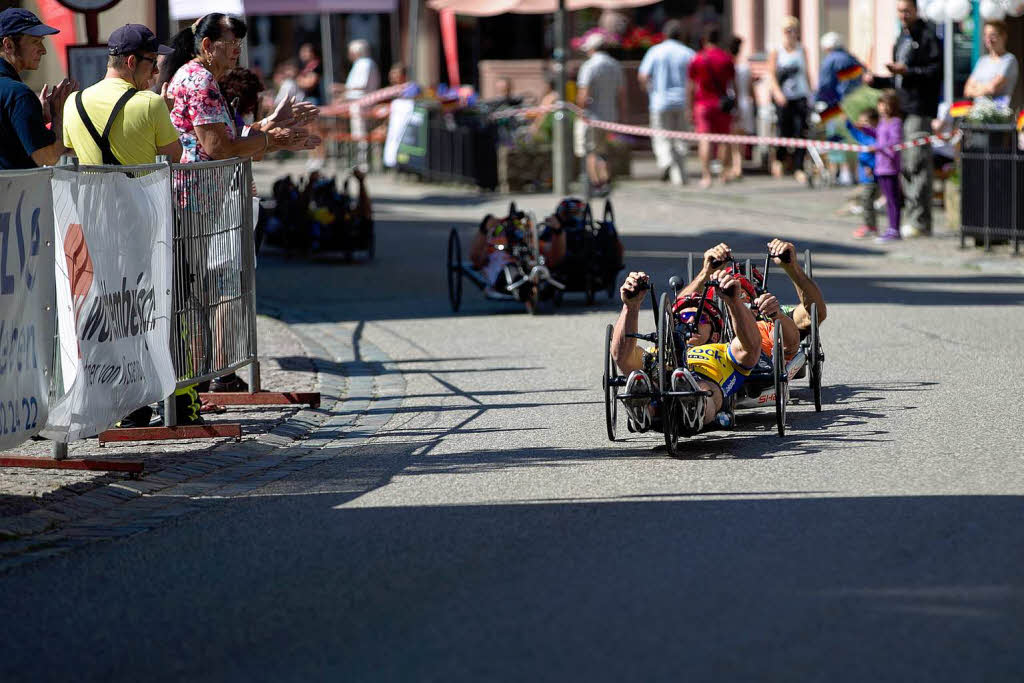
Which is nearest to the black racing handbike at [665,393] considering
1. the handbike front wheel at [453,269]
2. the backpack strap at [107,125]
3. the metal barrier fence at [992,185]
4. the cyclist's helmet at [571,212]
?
the backpack strap at [107,125]

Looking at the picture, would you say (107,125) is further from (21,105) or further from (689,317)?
(689,317)

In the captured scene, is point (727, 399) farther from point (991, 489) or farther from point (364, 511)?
point (364, 511)

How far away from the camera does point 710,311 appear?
8.73 meters

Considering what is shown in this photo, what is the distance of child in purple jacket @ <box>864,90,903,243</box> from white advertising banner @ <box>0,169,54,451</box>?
11.6 m

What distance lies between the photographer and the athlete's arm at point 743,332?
805 cm

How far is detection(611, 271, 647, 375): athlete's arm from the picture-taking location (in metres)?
7.87

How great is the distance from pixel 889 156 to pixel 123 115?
10.5 metres

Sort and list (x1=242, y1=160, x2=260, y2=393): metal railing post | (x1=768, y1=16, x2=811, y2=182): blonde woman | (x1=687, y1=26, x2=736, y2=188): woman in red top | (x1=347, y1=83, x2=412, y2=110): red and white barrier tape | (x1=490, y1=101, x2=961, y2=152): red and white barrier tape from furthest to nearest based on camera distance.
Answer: (x1=347, y1=83, x2=412, y2=110): red and white barrier tape
(x1=768, y1=16, x2=811, y2=182): blonde woman
(x1=687, y1=26, x2=736, y2=188): woman in red top
(x1=490, y1=101, x2=961, y2=152): red and white barrier tape
(x1=242, y1=160, x2=260, y2=393): metal railing post

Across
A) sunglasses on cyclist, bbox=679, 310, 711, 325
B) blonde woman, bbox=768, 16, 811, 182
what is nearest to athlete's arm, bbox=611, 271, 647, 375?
sunglasses on cyclist, bbox=679, 310, 711, 325

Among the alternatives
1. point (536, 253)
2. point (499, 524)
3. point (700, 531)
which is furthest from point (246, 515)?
point (536, 253)

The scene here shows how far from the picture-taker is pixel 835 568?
19.1ft

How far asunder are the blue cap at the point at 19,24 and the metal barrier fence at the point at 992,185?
33.6 ft

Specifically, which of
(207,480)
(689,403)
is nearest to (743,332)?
(689,403)

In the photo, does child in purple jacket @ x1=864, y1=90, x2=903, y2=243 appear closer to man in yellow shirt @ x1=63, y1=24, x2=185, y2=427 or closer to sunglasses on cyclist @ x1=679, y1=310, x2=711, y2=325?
sunglasses on cyclist @ x1=679, y1=310, x2=711, y2=325
